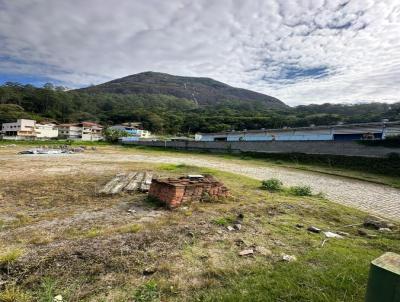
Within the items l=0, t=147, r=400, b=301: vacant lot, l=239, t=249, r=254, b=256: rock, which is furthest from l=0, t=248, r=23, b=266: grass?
l=239, t=249, r=254, b=256: rock

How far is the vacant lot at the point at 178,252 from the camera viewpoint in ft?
8.88

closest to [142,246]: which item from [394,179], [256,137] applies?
[394,179]

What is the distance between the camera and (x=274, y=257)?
11.7ft

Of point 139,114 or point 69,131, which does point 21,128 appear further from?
point 139,114

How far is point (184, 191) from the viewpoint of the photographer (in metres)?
6.29

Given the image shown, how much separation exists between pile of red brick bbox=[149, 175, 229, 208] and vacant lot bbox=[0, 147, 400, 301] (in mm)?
289

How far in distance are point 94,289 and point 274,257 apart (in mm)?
2332

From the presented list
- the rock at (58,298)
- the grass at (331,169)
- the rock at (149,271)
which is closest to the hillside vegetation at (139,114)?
the grass at (331,169)

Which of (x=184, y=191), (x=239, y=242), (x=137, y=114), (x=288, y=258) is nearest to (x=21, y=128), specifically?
(x=137, y=114)

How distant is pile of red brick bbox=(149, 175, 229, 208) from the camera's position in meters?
6.08

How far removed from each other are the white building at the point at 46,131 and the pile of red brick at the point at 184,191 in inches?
2814

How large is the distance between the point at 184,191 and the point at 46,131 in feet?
247

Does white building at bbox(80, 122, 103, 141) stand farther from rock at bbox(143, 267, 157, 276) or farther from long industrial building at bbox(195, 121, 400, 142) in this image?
rock at bbox(143, 267, 157, 276)

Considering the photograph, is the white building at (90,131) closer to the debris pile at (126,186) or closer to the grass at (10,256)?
the debris pile at (126,186)
